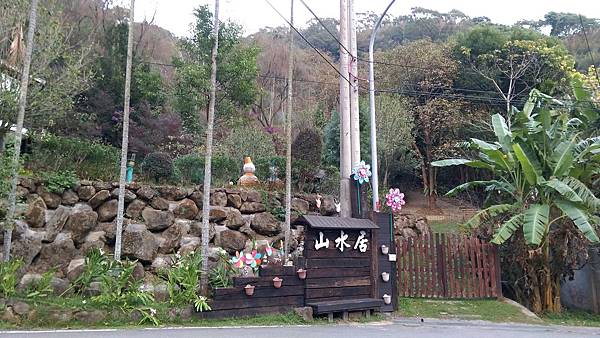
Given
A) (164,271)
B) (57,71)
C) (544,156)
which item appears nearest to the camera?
(164,271)

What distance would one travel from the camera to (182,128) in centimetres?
1783

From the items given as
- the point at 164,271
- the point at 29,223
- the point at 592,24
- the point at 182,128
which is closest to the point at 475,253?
the point at 164,271

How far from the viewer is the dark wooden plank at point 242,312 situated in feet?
26.4

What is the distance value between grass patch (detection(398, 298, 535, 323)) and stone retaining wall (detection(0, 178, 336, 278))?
324cm

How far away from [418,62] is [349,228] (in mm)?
18625

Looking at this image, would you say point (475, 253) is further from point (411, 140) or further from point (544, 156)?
point (411, 140)

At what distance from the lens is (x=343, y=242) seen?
9633 millimetres

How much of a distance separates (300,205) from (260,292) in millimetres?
4956

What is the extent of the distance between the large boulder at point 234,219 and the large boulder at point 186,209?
78 cm

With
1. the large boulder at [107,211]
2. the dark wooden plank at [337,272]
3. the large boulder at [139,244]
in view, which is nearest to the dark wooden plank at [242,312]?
the dark wooden plank at [337,272]

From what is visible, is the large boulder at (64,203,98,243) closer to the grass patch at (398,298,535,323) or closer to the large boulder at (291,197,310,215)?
the large boulder at (291,197,310,215)

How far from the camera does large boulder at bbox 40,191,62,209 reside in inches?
390

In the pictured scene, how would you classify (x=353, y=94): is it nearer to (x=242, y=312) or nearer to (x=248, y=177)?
(x=248, y=177)

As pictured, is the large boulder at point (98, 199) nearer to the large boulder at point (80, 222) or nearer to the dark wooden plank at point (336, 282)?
the large boulder at point (80, 222)
